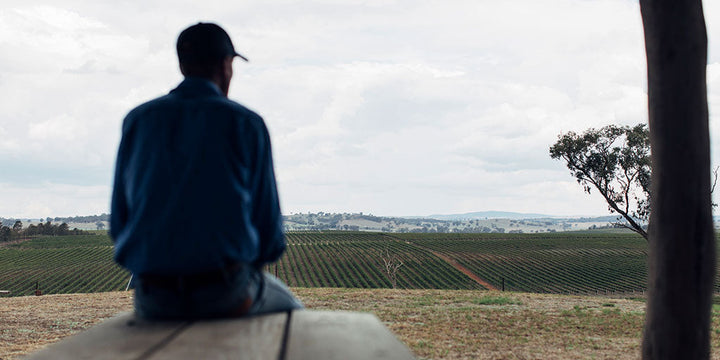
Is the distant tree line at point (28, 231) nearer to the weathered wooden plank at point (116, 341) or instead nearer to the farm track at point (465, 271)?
the farm track at point (465, 271)

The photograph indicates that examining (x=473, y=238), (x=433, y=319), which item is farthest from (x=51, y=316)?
(x=473, y=238)

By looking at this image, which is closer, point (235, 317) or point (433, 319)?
point (235, 317)

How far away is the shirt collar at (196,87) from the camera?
1944 millimetres

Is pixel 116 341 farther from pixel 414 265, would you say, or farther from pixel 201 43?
pixel 414 265

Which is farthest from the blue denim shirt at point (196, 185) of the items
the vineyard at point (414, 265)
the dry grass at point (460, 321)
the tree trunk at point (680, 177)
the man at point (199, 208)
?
the vineyard at point (414, 265)

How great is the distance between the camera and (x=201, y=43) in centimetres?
204

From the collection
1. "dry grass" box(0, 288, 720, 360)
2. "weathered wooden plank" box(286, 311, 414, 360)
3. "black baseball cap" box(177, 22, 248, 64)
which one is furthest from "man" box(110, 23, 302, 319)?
"dry grass" box(0, 288, 720, 360)

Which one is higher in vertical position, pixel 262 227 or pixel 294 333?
pixel 262 227

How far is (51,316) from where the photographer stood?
1245cm

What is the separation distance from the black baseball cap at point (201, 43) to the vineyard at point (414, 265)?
4682 cm

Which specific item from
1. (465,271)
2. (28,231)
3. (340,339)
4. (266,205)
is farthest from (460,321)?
(28,231)

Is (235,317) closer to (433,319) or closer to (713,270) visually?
(713,270)

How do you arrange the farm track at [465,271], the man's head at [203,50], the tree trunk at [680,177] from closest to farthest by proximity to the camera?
the man's head at [203,50]
the tree trunk at [680,177]
the farm track at [465,271]

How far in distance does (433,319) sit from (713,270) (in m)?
8.25
